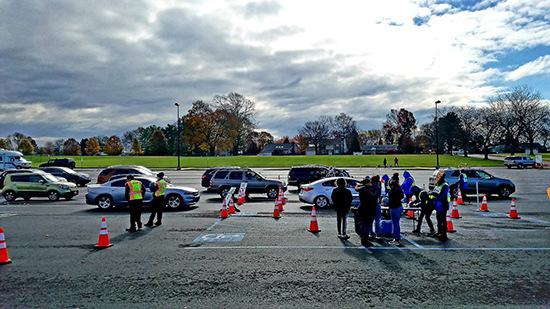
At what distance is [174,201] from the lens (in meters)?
16.0

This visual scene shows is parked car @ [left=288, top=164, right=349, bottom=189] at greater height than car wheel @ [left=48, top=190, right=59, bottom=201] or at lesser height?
greater

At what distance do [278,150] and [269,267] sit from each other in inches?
5007

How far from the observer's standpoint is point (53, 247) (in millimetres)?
9305

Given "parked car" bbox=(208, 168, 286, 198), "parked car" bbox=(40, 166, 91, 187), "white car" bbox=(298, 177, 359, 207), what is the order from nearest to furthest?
"white car" bbox=(298, 177, 359, 207), "parked car" bbox=(208, 168, 286, 198), "parked car" bbox=(40, 166, 91, 187)

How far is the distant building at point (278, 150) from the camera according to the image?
133000mm

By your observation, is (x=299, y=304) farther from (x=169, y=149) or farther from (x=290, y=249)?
(x=169, y=149)

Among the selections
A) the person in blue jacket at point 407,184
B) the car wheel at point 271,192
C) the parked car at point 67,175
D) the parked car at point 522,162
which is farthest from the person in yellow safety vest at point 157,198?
the parked car at point 522,162

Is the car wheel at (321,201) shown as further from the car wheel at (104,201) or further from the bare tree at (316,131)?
the bare tree at (316,131)

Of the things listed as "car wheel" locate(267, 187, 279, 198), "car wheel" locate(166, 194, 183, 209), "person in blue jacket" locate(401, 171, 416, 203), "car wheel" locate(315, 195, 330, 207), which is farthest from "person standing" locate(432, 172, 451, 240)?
"car wheel" locate(267, 187, 279, 198)

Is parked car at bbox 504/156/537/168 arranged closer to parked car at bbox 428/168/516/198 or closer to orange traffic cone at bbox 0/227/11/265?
parked car at bbox 428/168/516/198

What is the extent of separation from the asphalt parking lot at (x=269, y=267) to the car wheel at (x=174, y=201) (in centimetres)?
337

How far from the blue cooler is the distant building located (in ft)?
398

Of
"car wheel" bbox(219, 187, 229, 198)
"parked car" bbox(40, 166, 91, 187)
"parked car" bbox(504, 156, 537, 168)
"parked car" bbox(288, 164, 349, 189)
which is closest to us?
"car wheel" bbox(219, 187, 229, 198)

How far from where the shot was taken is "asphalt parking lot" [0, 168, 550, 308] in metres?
5.75
